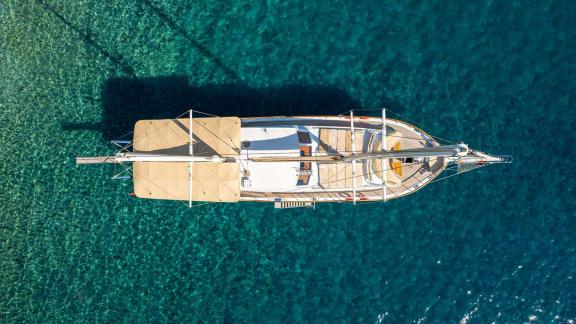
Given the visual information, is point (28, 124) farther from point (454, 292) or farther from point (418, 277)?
point (454, 292)

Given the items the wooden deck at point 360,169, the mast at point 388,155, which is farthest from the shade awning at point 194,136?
the wooden deck at point 360,169

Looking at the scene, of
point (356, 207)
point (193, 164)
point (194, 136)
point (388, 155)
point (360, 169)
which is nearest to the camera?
point (388, 155)

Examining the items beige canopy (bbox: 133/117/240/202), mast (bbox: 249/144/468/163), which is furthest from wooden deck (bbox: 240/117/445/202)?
beige canopy (bbox: 133/117/240/202)

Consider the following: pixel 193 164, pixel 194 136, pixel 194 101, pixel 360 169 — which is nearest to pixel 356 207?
pixel 360 169

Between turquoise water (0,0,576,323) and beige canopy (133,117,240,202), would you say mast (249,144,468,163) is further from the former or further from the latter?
turquoise water (0,0,576,323)

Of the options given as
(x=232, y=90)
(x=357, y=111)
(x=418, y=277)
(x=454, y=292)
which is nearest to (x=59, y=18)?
(x=232, y=90)

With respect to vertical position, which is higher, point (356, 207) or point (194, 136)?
point (194, 136)

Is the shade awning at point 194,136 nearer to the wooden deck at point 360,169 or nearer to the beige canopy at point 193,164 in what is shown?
the beige canopy at point 193,164

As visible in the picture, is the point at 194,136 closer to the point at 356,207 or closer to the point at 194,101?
the point at 194,101
